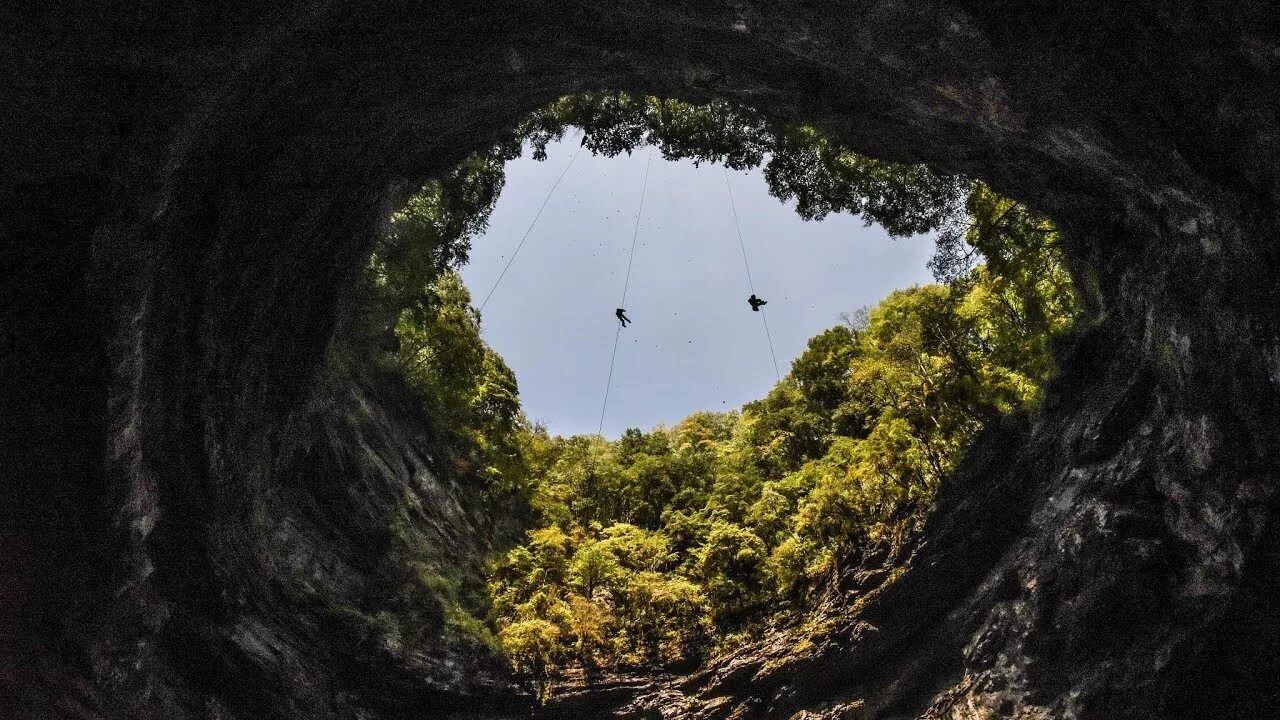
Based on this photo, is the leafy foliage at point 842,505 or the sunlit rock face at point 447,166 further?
the leafy foliage at point 842,505

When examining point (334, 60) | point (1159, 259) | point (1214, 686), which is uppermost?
point (334, 60)

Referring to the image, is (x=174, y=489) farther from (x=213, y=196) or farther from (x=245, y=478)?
(x=213, y=196)

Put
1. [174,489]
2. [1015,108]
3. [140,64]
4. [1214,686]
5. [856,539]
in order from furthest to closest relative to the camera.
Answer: [856,539], [174,489], [1214,686], [1015,108], [140,64]

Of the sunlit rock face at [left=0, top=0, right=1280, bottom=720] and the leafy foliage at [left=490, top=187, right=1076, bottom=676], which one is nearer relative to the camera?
the sunlit rock face at [left=0, top=0, right=1280, bottom=720]

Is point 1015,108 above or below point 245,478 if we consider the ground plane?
above

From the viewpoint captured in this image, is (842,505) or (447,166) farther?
(842,505)

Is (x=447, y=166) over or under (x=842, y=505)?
over

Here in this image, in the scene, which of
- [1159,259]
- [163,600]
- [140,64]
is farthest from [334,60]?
[1159,259]

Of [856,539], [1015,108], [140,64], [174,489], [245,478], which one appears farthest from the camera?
[856,539]
